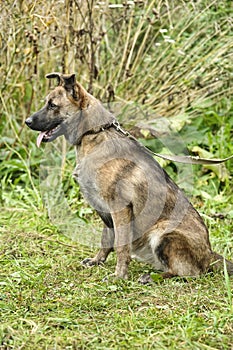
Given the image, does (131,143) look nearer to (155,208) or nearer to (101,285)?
(155,208)

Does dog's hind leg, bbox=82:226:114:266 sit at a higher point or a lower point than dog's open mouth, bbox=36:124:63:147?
lower

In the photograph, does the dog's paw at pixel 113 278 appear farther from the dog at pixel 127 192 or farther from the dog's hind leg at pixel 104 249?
the dog's hind leg at pixel 104 249

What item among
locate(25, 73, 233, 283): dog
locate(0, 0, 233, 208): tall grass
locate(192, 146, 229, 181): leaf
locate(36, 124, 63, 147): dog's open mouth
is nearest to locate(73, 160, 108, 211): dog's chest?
locate(25, 73, 233, 283): dog

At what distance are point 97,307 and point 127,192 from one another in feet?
3.45

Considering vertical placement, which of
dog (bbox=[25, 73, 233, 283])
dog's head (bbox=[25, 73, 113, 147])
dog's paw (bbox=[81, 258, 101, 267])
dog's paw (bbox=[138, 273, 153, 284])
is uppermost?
dog's head (bbox=[25, 73, 113, 147])

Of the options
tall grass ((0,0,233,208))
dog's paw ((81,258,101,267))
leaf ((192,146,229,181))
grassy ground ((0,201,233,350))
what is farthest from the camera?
tall grass ((0,0,233,208))

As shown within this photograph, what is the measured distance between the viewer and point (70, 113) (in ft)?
16.3

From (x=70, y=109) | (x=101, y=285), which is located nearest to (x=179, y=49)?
(x=70, y=109)

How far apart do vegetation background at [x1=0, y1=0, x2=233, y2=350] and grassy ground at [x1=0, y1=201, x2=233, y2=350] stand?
0.03 ft

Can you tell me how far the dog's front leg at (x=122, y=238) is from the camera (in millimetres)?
4809

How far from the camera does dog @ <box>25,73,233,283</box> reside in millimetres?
4750

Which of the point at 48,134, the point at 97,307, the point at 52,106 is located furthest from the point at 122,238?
the point at 52,106

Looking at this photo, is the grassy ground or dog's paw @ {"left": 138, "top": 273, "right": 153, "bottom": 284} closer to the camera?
the grassy ground

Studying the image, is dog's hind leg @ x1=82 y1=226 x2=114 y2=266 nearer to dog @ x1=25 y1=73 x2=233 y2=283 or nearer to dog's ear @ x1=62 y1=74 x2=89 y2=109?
dog @ x1=25 y1=73 x2=233 y2=283
